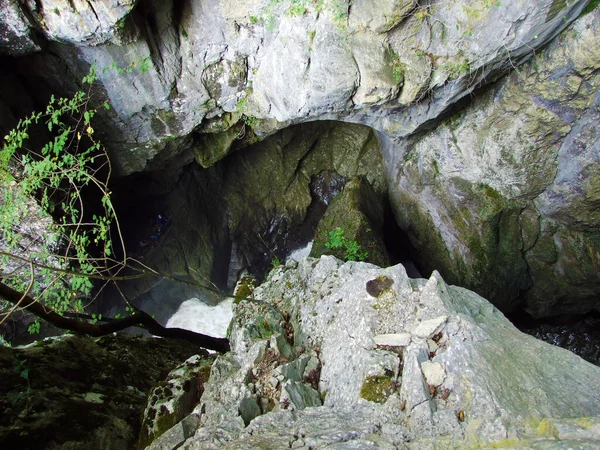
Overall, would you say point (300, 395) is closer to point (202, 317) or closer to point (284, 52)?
→ point (284, 52)

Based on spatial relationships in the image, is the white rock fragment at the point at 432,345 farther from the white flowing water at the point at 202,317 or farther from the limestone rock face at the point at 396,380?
the white flowing water at the point at 202,317

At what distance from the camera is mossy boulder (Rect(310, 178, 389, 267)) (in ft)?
24.4

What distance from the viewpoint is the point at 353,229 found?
7605 millimetres

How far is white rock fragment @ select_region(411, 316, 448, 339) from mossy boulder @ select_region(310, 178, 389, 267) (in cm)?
391

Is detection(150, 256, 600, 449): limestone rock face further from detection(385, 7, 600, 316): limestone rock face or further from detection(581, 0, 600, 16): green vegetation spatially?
detection(581, 0, 600, 16): green vegetation

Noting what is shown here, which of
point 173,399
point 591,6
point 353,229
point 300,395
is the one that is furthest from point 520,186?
point 173,399

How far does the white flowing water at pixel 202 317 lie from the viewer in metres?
10.1

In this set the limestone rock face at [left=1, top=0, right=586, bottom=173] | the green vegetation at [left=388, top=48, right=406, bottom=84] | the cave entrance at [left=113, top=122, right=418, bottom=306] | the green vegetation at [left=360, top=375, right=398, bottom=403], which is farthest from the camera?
the cave entrance at [left=113, top=122, right=418, bottom=306]

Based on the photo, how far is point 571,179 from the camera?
20.8 feet

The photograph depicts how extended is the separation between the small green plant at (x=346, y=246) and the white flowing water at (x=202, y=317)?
4.11 m

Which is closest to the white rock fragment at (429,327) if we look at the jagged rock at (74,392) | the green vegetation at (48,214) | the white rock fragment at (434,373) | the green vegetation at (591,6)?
the white rock fragment at (434,373)

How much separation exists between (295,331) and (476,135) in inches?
194

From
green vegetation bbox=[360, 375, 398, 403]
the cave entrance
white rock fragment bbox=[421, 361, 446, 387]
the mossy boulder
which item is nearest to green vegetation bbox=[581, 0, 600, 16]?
the mossy boulder

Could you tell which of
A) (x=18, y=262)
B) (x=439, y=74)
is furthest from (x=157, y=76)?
(x=439, y=74)
